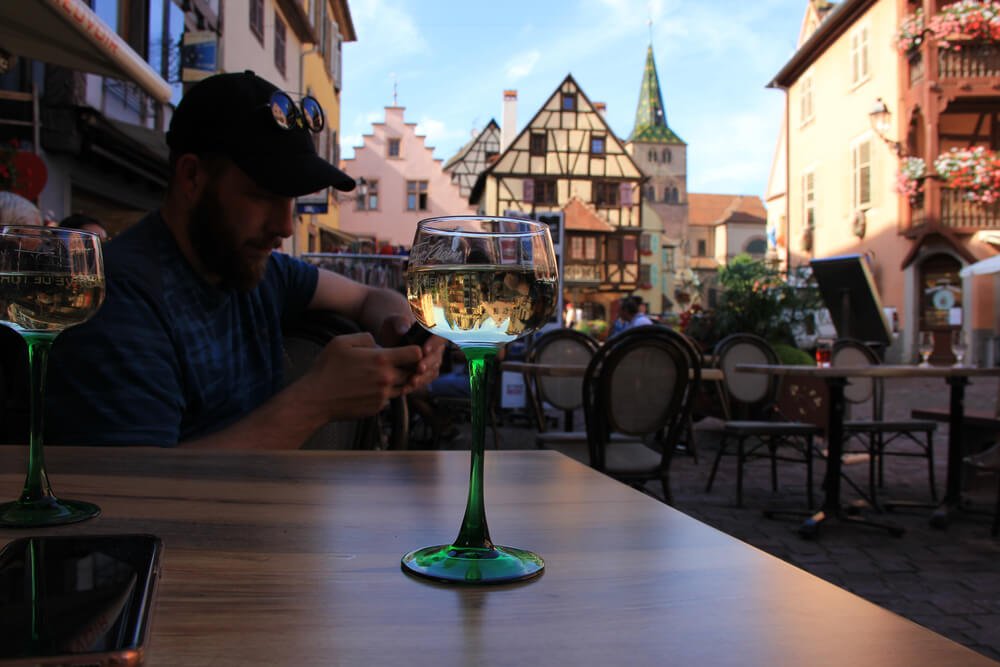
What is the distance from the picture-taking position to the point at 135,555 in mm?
488

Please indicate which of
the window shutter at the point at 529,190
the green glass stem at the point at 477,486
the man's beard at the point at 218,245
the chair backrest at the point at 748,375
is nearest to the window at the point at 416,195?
the window shutter at the point at 529,190

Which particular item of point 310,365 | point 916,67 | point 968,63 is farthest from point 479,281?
→ point 916,67

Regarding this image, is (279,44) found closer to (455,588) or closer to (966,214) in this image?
(966,214)

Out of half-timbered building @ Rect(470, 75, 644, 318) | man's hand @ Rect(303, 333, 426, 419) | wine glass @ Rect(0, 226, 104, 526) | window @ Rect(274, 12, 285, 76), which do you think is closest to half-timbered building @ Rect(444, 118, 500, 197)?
half-timbered building @ Rect(470, 75, 644, 318)

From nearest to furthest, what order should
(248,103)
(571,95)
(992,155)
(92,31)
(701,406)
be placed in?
1. (248,103)
2. (92,31)
3. (701,406)
4. (992,155)
5. (571,95)

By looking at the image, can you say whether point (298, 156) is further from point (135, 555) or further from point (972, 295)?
point (972, 295)

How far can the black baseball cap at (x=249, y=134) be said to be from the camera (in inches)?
64.4

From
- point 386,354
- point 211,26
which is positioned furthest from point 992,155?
point 386,354

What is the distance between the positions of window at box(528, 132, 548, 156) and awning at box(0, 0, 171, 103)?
2832 centimetres

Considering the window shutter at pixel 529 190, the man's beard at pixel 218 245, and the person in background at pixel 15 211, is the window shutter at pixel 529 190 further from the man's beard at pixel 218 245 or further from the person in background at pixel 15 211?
the man's beard at pixel 218 245

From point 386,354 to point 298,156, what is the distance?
54cm

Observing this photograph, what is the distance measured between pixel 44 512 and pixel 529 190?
31944mm

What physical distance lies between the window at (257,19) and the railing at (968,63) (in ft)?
48.6

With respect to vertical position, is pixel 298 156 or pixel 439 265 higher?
pixel 298 156
